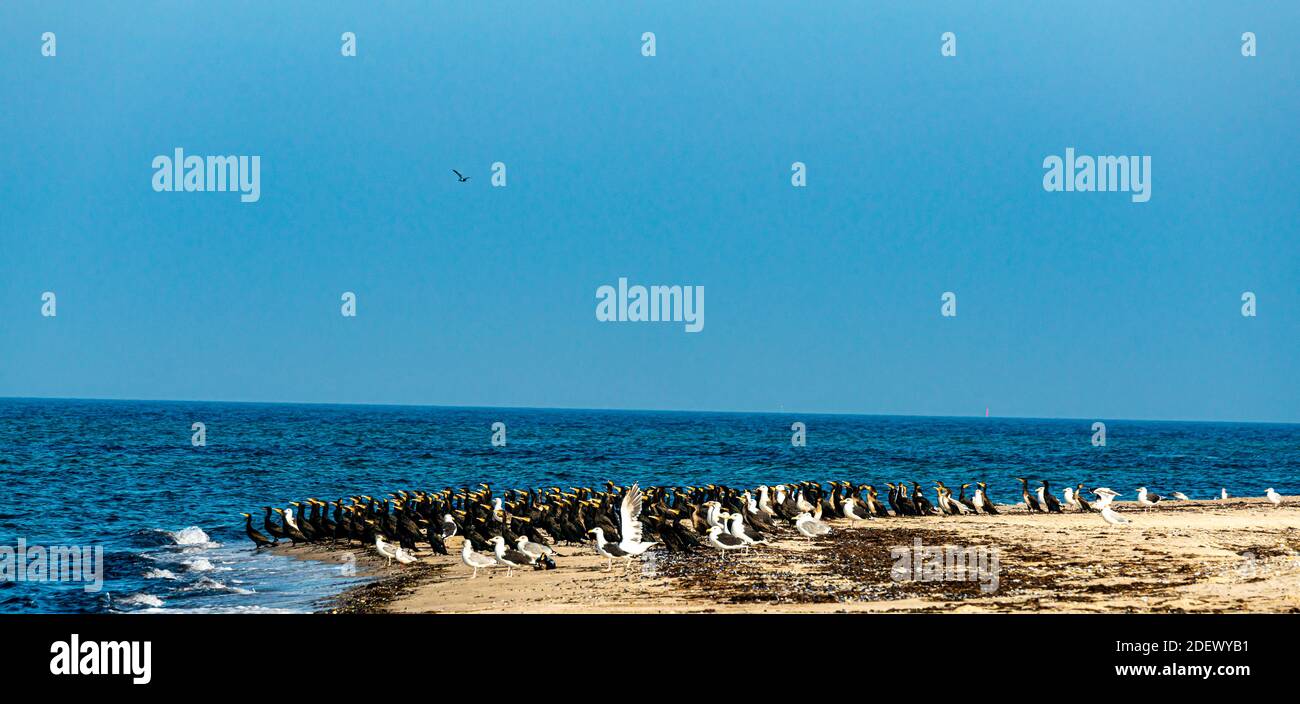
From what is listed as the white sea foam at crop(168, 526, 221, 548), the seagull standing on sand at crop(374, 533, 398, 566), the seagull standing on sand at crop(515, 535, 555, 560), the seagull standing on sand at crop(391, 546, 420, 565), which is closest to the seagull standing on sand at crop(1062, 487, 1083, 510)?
the seagull standing on sand at crop(515, 535, 555, 560)

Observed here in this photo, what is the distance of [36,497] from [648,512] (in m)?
27.0

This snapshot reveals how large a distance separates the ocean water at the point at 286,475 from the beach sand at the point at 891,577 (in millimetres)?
2871

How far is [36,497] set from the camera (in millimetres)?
39844

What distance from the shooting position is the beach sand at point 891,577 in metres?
14.7

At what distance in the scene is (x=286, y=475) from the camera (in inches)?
2093

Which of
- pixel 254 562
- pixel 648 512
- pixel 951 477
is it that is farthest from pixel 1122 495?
pixel 254 562

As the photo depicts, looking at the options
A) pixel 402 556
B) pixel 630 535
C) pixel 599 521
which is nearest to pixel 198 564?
pixel 402 556

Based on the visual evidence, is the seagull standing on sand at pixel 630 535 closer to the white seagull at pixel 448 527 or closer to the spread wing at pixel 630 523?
the spread wing at pixel 630 523

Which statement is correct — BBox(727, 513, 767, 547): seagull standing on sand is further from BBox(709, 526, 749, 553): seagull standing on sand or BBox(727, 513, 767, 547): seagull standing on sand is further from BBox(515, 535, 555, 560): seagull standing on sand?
BBox(515, 535, 555, 560): seagull standing on sand

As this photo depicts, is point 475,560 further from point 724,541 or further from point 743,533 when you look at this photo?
point 743,533

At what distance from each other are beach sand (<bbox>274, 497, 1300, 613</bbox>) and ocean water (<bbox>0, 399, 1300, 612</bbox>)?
9.42 feet

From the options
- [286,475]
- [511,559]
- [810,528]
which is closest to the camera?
[511,559]

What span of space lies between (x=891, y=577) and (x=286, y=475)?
42.3 meters

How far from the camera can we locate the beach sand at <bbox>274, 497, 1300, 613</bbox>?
580 inches
